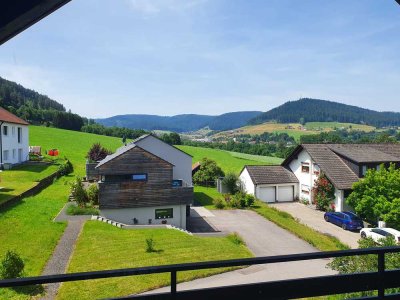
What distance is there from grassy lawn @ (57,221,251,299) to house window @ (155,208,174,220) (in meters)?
3.34

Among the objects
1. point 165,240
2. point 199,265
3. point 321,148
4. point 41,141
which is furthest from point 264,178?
point 41,141

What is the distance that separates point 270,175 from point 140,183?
17.8 metres

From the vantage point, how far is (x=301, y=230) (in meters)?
25.4

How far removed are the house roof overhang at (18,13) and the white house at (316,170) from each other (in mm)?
32040

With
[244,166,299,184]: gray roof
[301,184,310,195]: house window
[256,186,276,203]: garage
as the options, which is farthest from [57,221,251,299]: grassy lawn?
[301,184,310,195]: house window

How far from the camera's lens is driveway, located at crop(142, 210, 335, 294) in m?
15.1

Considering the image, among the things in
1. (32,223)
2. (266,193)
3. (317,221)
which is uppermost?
(32,223)

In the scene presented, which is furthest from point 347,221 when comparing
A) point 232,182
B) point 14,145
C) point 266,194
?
point 14,145

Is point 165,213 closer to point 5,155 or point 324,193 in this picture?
point 324,193

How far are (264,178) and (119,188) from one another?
18.2m

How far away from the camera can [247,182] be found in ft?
131

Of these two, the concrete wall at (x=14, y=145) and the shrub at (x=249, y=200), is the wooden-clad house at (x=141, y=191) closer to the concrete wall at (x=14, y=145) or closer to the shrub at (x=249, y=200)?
the shrub at (x=249, y=200)

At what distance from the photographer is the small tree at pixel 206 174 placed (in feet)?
156

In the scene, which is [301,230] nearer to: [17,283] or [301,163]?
[301,163]
